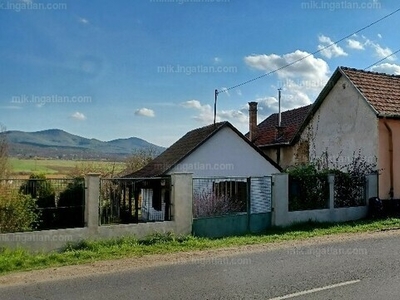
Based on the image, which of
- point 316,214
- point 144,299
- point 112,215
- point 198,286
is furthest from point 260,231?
point 144,299

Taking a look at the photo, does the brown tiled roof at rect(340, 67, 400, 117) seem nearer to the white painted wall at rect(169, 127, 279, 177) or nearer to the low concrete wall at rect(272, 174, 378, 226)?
the low concrete wall at rect(272, 174, 378, 226)

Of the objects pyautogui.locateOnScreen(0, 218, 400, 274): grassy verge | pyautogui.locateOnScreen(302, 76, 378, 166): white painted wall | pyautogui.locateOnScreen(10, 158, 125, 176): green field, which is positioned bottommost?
pyautogui.locateOnScreen(0, 218, 400, 274): grassy verge

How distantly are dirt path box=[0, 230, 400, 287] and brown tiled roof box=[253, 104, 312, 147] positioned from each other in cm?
1338

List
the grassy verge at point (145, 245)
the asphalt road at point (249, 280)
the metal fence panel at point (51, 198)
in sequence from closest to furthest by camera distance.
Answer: the asphalt road at point (249, 280), the grassy verge at point (145, 245), the metal fence panel at point (51, 198)

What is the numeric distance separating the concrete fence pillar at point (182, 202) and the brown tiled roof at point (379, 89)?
31.6 ft

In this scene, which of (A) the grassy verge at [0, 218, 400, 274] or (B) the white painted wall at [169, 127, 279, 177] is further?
(B) the white painted wall at [169, 127, 279, 177]

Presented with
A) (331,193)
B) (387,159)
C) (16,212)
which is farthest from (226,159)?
(16,212)

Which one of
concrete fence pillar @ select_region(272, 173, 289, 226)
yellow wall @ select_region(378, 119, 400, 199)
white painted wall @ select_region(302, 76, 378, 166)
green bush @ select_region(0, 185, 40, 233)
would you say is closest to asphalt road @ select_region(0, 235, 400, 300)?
green bush @ select_region(0, 185, 40, 233)

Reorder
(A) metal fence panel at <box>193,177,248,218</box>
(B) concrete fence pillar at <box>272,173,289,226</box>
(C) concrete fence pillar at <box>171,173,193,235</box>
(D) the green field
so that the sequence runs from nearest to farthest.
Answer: (C) concrete fence pillar at <box>171,173,193,235</box> < (A) metal fence panel at <box>193,177,248,218</box> < (B) concrete fence pillar at <box>272,173,289,226</box> < (D) the green field

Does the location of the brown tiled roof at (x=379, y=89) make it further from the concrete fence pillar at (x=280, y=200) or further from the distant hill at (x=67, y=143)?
the distant hill at (x=67, y=143)

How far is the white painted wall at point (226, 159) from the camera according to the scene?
→ 61.1 ft

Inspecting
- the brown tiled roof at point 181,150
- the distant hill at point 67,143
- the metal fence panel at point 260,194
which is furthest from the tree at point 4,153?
the distant hill at point 67,143

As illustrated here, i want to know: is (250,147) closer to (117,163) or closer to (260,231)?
(260,231)

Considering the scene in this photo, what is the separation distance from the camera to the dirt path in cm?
811
